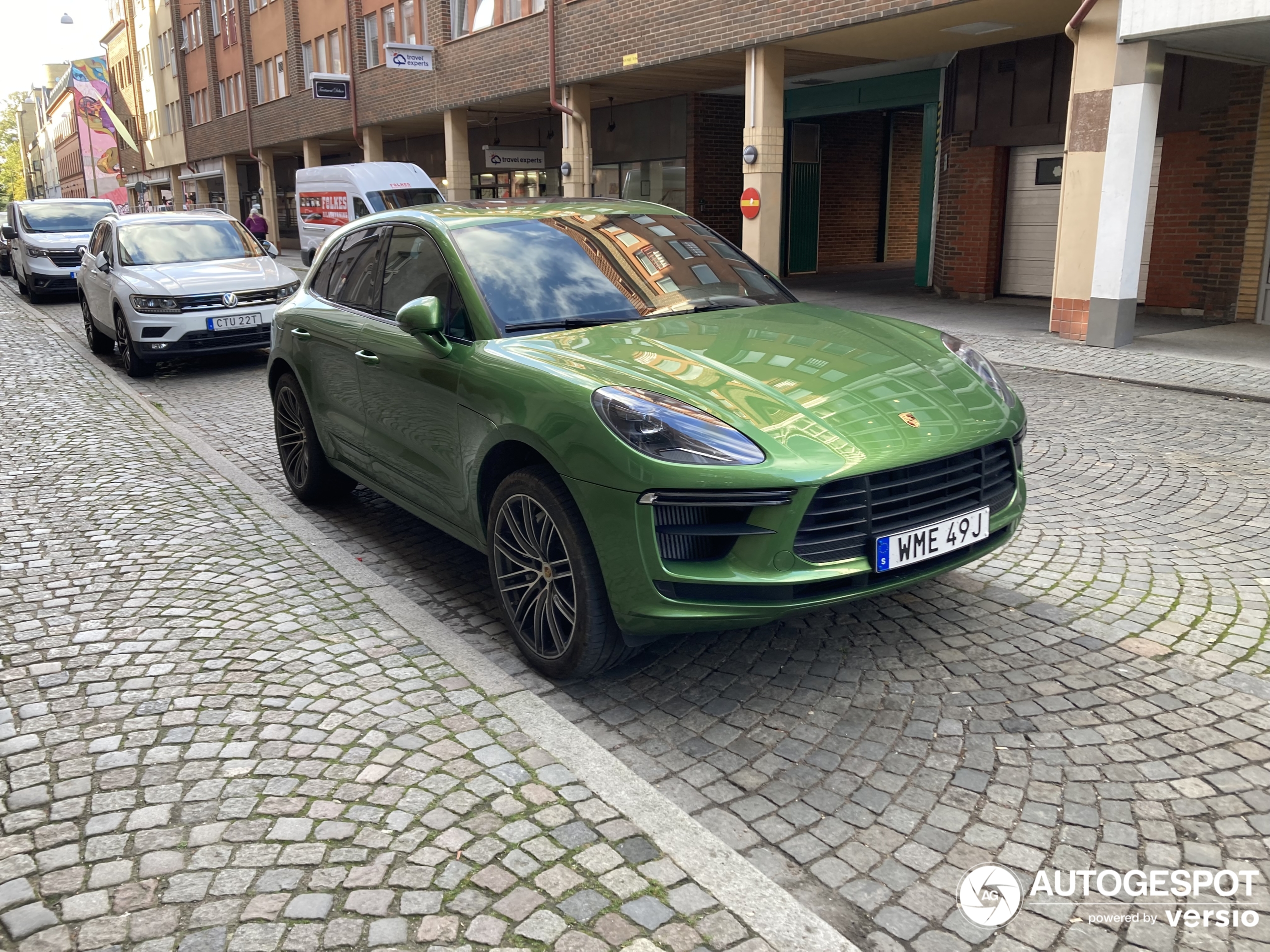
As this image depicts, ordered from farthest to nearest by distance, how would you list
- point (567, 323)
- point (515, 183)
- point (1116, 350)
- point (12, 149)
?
point (12, 149)
point (515, 183)
point (1116, 350)
point (567, 323)

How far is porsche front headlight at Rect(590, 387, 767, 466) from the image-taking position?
10.2ft

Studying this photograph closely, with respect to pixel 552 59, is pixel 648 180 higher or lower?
lower

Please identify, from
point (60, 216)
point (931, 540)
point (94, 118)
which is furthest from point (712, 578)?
point (94, 118)

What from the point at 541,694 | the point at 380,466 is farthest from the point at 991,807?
the point at 380,466

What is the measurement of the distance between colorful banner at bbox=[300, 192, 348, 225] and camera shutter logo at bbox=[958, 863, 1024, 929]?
21.0 m

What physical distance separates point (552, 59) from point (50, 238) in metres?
10.7

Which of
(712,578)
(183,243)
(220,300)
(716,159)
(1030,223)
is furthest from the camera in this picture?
(716,159)

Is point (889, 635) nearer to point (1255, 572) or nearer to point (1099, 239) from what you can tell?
point (1255, 572)

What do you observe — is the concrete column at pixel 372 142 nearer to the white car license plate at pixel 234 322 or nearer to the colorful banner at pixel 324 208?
the colorful banner at pixel 324 208

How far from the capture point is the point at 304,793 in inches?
116

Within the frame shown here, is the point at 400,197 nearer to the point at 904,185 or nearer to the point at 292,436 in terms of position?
the point at 904,185

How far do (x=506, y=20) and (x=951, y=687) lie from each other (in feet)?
70.1

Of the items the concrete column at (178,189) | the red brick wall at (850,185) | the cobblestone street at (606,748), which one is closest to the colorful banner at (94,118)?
the concrete column at (178,189)

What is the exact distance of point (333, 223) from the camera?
2233cm
